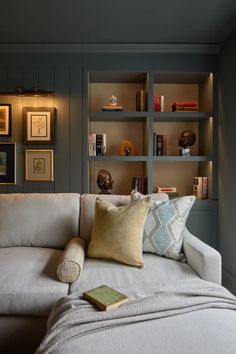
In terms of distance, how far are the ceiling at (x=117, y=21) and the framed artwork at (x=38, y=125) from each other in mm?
739

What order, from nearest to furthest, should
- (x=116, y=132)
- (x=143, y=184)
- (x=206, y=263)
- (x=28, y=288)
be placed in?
1. (x=28, y=288)
2. (x=206, y=263)
3. (x=143, y=184)
4. (x=116, y=132)

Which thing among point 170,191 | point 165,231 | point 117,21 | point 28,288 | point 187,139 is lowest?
point 28,288

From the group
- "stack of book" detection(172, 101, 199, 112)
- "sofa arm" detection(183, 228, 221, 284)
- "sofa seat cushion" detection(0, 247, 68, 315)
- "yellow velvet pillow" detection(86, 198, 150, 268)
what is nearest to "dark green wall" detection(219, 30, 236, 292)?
"stack of book" detection(172, 101, 199, 112)

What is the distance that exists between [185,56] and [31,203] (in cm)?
228

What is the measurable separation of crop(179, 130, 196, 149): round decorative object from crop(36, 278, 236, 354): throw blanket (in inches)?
78.9

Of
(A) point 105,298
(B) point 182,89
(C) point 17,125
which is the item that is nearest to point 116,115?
(B) point 182,89

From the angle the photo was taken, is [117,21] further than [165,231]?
Result: Yes

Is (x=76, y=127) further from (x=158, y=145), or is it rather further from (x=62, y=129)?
(x=158, y=145)

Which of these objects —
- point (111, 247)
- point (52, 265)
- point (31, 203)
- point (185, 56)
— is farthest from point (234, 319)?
point (185, 56)

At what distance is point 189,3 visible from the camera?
7.26ft

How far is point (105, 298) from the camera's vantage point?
119cm

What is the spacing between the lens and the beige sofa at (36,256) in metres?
1.43

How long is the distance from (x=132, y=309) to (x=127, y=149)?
2164 millimetres

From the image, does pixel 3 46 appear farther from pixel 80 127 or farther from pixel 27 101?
pixel 80 127
